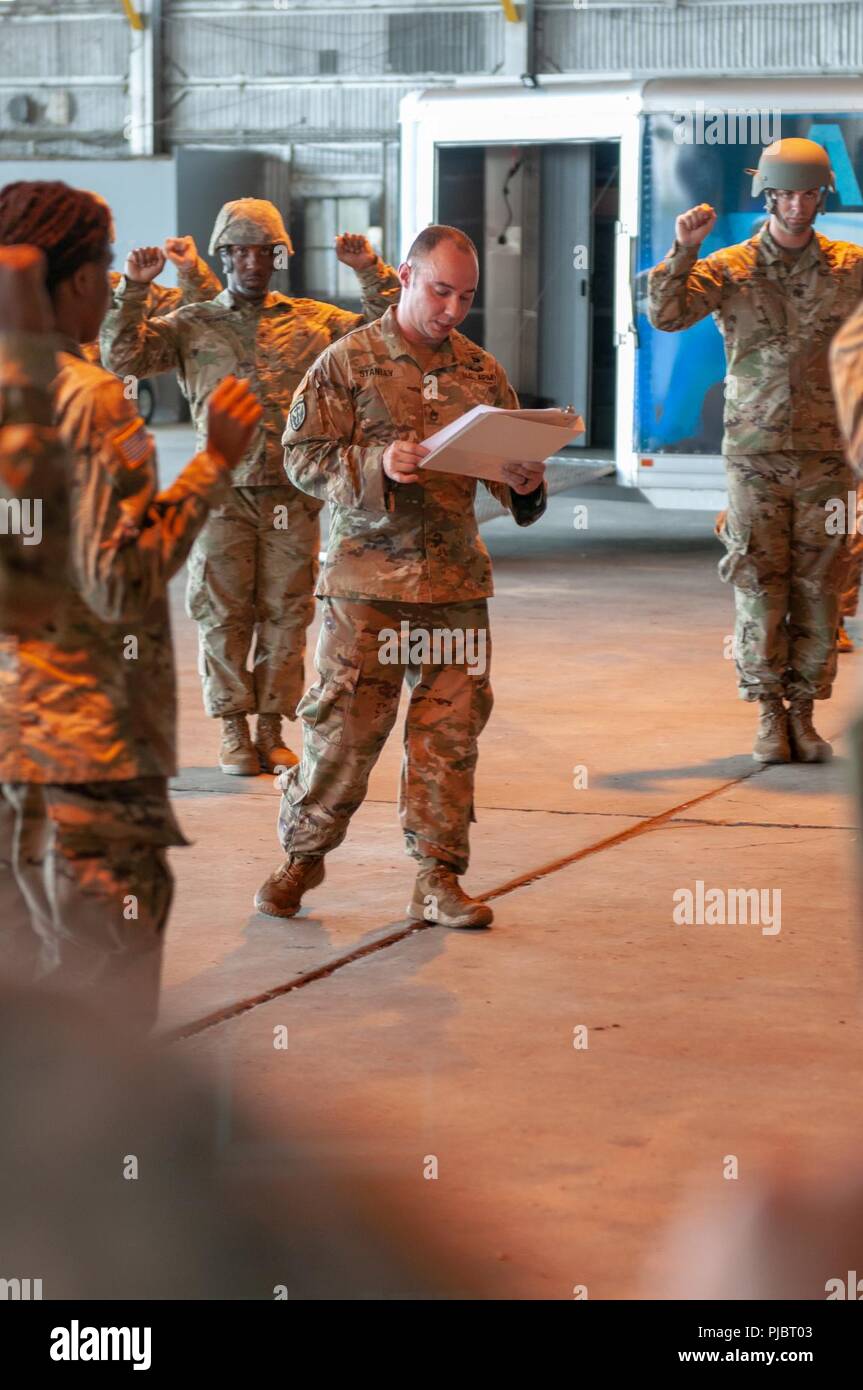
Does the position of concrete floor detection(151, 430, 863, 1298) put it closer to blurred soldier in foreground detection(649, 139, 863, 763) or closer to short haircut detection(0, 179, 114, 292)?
blurred soldier in foreground detection(649, 139, 863, 763)

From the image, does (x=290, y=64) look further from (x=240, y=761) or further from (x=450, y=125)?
(x=240, y=761)

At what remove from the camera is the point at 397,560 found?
5562mm

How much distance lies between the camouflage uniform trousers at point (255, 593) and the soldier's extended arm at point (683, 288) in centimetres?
150

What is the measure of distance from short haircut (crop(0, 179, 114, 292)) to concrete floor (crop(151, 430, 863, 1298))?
4.89ft

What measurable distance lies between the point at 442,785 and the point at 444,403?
3.46 feet

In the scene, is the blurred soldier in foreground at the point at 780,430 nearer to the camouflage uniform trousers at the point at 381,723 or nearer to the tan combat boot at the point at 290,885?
the camouflage uniform trousers at the point at 381,723

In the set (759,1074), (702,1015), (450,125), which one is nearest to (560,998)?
(702,1015)

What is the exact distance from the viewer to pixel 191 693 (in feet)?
31.3

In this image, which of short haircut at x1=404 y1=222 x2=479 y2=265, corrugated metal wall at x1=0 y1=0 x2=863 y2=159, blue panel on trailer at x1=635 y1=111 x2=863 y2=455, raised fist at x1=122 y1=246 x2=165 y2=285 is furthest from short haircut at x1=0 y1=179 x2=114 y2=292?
corrugated metal wall at x1=0 y1=0 x2=863 y2=159

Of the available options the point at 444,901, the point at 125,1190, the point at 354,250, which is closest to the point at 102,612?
the point at 125,1190

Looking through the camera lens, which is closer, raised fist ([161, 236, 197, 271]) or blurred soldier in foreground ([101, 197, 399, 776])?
blurred soldier in foreground ([101, 197, 399, 776])

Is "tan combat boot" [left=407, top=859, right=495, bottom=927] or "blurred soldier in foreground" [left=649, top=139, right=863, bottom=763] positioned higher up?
"blurred soldier in foreground" [left=649, top=139, right=863, bottom=763]

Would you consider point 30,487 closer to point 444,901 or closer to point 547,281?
point 444,901

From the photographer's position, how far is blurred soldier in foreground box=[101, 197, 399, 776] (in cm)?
780
